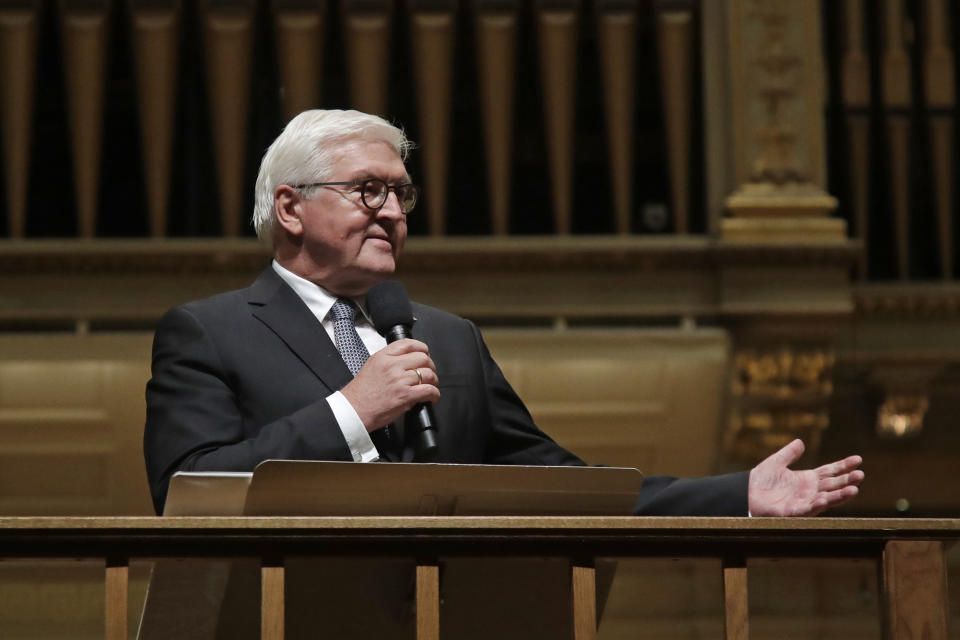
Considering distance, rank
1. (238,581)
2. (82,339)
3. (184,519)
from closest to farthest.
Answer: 1. (184,519)
2. (238,581)
3. (82,339)

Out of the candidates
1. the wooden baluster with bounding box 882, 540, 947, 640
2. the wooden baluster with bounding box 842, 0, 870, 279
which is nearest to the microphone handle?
the wooden baluster with bounding box 882, 540, 947, 640

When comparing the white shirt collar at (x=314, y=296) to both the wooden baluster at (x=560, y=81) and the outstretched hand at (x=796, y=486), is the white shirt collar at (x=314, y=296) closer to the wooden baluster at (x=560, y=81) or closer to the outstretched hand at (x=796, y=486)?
the outstretched hand at (x=796, y=486)

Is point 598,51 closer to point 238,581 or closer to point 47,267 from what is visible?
point 47,267

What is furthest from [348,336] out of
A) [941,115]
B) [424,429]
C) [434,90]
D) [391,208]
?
[941,115]

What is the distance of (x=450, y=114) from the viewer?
15.6 feet

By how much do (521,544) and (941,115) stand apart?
3.33m

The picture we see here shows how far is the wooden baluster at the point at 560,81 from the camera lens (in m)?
4.66

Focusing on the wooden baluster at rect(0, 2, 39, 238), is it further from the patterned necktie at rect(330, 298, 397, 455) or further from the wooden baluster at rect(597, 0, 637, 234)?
the patterned necktie at rect(330, 298, 397, 455)

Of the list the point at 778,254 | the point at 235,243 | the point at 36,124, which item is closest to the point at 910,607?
the point at 778,254

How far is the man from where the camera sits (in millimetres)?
2240

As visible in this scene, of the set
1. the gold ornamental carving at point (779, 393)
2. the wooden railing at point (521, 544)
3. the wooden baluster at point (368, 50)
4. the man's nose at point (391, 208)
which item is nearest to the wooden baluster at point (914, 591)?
the wooden railing at point (521, 544)

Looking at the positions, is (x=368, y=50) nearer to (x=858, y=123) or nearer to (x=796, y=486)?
(x=858, y=123)

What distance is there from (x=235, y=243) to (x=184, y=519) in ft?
8.85

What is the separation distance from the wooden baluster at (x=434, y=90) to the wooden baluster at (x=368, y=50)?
95 mm
